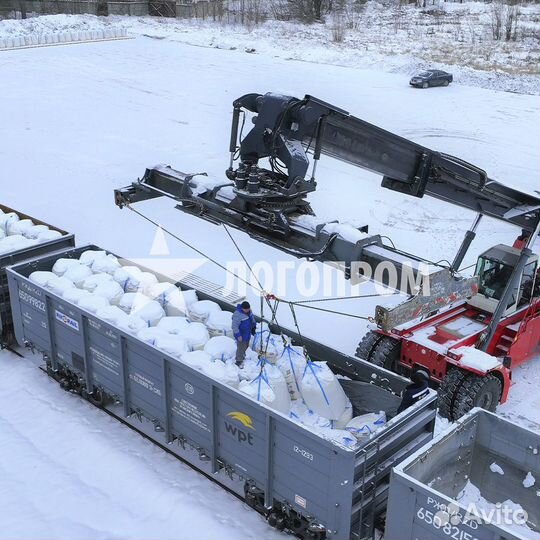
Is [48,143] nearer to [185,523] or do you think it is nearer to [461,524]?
[185,523]

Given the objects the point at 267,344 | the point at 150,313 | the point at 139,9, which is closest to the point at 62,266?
Answer: the point at 150,313

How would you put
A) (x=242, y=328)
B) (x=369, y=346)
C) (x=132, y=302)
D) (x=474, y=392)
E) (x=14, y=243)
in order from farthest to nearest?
(x=14, y=243) < (x=369, y=346) < (x=132, y=302) < (x=474, y=392) < (x=242, y=328)

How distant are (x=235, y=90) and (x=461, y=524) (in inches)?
1005

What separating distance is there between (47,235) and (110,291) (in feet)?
8.29

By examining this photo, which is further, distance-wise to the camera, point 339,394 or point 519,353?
point 519,353

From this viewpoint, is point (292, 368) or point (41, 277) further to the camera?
point (41, 277)

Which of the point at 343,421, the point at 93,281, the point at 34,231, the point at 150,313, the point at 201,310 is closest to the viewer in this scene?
the point at 343,421

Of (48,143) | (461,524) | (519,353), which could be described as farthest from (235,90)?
(461,524)

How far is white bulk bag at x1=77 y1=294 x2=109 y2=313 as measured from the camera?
9.09 meters

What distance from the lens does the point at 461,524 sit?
5.66 metres

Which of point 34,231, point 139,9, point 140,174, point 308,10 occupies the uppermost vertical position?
point 308,10

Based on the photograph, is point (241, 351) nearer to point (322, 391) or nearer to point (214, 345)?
point (214, 345)

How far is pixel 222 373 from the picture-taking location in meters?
7.79

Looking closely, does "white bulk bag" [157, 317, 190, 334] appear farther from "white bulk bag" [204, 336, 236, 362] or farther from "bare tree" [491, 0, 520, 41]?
"bare tree" [491, 0, 520, 41]
